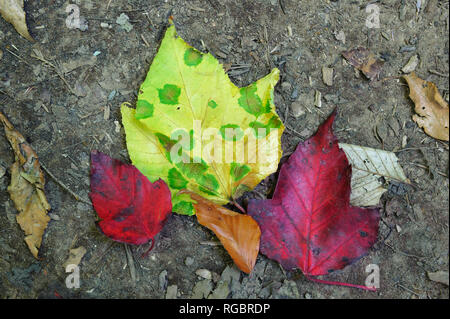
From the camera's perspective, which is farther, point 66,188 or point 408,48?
point 408,48

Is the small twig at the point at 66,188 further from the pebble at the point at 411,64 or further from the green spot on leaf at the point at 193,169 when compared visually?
the pebble at the point at 411,64

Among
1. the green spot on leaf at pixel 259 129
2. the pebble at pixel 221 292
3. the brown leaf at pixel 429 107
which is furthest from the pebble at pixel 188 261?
the brown leaf at pixel 429 107

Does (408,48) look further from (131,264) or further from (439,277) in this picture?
(131,264)

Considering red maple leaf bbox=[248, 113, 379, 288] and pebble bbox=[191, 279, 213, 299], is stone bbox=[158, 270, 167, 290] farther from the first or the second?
red maple leaf bbox=[248, 113, 379, 288]

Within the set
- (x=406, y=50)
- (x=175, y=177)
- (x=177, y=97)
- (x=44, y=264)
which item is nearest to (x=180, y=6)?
(x=177, y=97)

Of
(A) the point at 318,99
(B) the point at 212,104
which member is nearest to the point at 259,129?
(B) the point at 212,104

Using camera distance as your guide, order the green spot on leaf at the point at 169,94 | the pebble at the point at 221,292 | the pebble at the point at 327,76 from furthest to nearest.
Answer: the pebble at the point at 327,76
the pebble at the point at 221,292
the green spot on leaf at the point at 169,94
